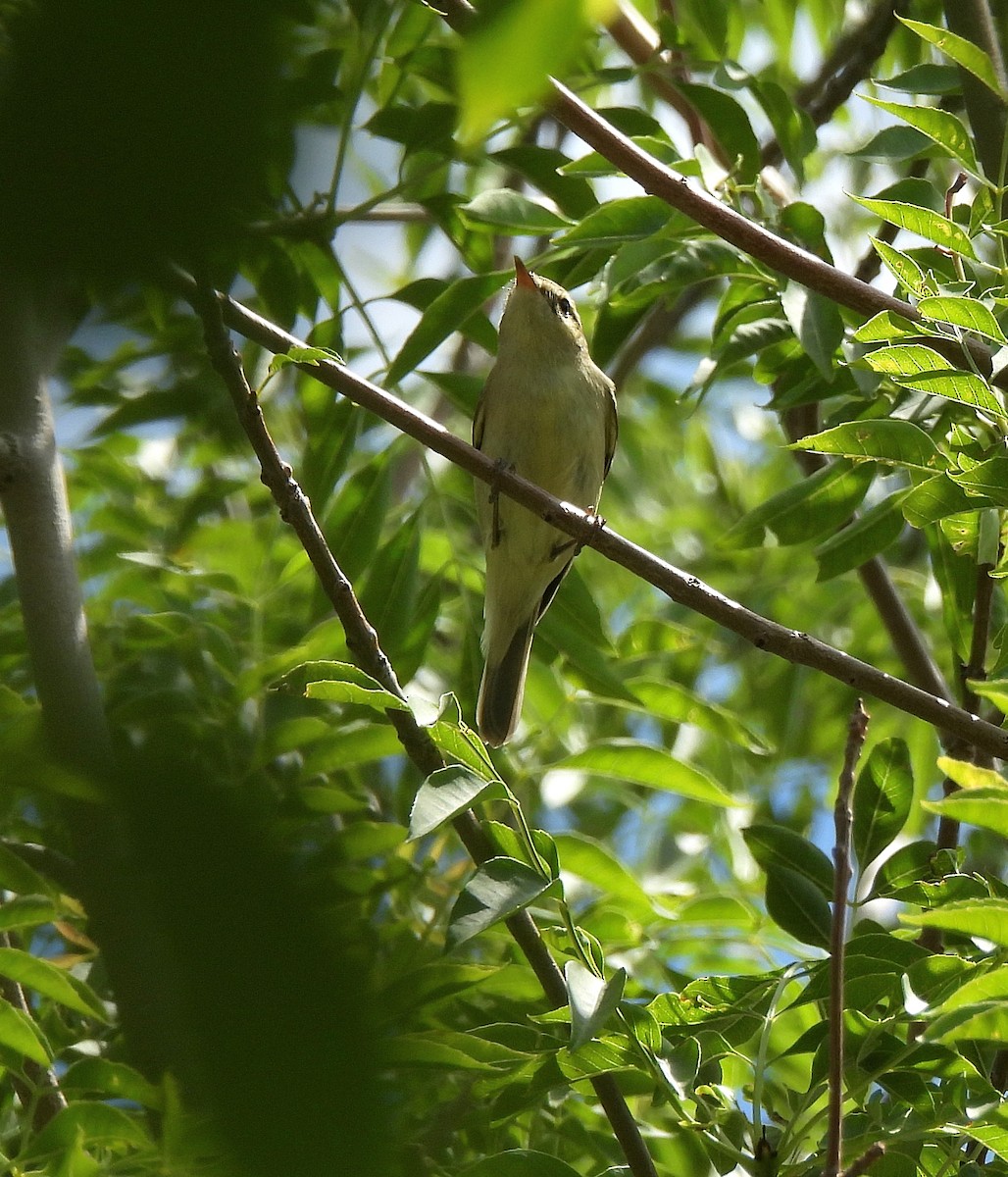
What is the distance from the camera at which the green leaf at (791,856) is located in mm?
2389

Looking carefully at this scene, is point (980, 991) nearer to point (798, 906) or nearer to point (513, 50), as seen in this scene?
point (798, 906)

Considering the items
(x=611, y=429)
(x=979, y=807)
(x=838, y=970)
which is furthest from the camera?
(x=611, y=429)

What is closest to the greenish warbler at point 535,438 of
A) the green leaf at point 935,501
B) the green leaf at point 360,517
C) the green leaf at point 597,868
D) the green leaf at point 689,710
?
the green leaf at point 689,710

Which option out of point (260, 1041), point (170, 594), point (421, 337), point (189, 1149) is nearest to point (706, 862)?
point (170, 594)

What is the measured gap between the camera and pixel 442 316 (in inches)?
112

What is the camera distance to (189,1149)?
79 centimetres

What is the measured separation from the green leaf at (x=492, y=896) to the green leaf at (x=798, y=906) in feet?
2.20

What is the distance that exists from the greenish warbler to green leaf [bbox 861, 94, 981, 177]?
2489 mm

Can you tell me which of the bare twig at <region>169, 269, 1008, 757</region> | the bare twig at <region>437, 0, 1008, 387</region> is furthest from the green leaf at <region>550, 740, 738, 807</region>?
the bare twig at <region>437, 0, 1008, 387</region>

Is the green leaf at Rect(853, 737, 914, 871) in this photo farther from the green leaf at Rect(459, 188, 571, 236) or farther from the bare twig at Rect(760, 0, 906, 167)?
the bare twig at Rect(760, 0, 906, 167)

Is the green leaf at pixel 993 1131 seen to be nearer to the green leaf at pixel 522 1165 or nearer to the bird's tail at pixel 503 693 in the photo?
the green leaf at pixel 522 1165

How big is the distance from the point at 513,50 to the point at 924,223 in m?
2.01

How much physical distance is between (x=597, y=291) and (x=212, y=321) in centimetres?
237

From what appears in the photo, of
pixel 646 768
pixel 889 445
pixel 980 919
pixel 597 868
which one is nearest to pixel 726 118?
pixel 889 445
